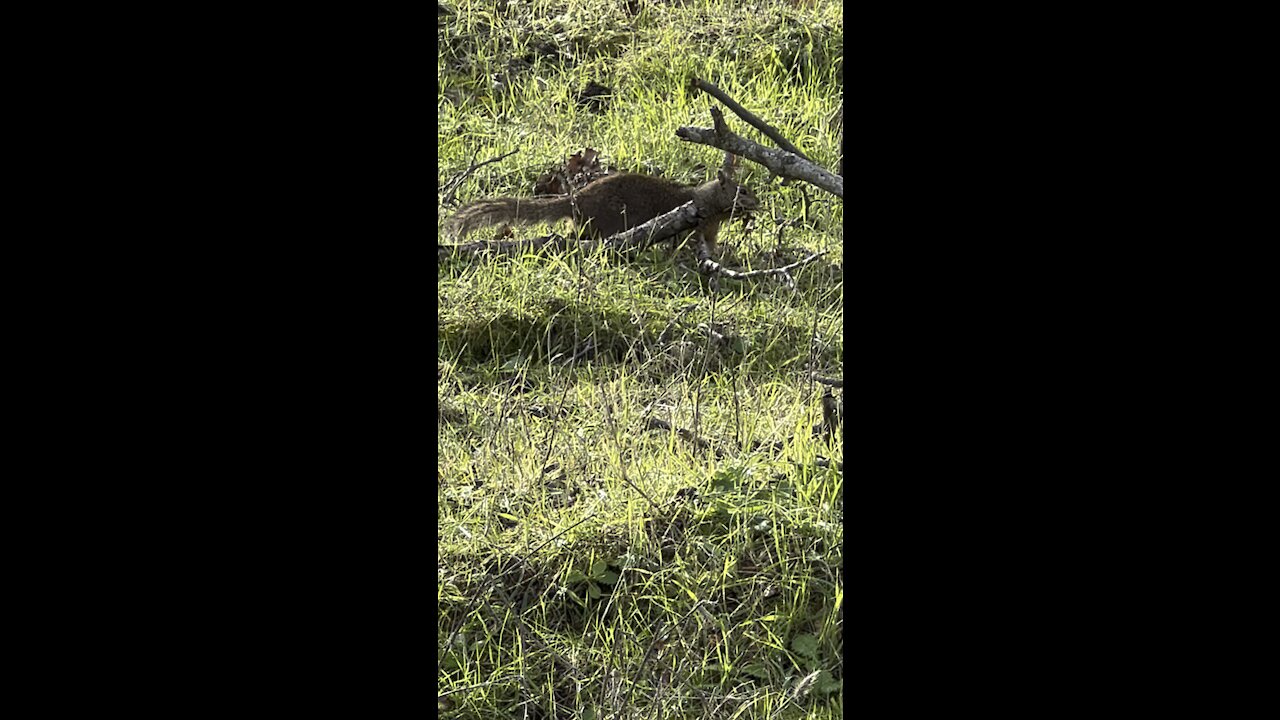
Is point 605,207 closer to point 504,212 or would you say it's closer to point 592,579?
point 504,212

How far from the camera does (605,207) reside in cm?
274

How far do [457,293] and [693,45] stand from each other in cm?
87

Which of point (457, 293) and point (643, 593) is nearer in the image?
point (643, 593)

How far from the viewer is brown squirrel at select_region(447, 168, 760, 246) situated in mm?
2705

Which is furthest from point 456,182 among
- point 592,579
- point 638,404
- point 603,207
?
point 592,579

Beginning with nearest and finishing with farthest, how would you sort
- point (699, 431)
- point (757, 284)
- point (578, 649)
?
point (578, 649)
point (699, 431)
point (757, 284)

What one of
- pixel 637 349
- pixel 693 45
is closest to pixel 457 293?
pixel 637 349

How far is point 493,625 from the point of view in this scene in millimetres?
1840

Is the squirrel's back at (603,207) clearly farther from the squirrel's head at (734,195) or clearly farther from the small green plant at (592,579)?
the small green plant at (592,579)

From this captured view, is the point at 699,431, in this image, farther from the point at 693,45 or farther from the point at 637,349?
the point at 693,45

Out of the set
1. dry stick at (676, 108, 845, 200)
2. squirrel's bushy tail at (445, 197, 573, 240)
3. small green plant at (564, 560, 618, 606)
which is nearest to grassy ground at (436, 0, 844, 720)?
small green plant at (564, 560, 618, 606)

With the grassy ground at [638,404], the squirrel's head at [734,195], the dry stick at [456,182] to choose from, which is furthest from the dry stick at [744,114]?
the dry stick at [456,182]

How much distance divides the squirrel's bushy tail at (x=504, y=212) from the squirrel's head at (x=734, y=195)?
0.30 m

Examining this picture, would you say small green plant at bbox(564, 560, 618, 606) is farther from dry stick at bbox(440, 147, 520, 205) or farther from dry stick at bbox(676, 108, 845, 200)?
dry stick at bbox(440, 147, 520, 205)
